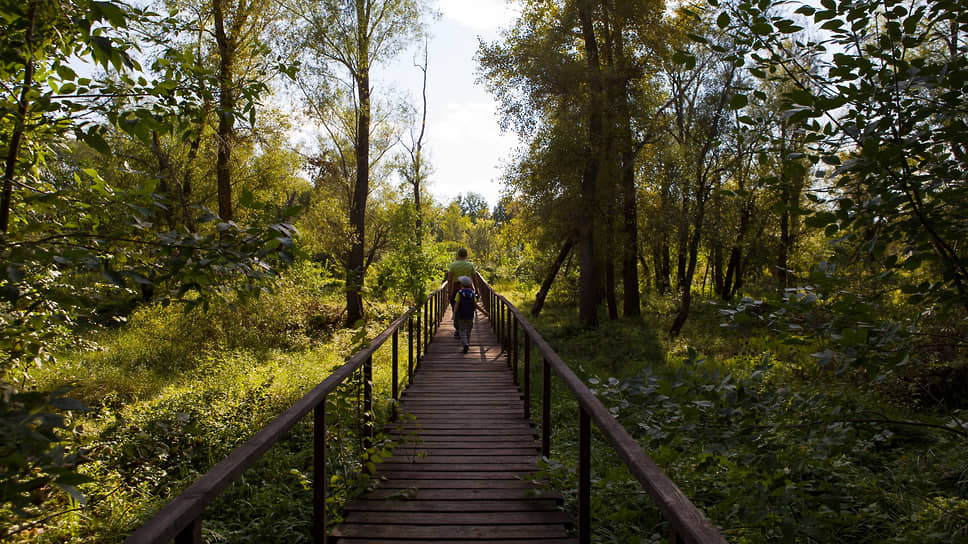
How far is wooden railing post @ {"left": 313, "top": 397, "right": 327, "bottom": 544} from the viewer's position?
289 centimetres

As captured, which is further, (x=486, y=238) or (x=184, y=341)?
(x=486, y=238)

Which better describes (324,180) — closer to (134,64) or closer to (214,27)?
(214,27)

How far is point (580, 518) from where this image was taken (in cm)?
284

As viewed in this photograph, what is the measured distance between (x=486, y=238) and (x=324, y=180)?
34752mm

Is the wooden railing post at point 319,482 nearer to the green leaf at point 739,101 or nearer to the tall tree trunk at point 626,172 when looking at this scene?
the green leaf at point 739,101

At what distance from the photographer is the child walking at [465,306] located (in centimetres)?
991

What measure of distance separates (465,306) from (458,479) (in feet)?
19.5

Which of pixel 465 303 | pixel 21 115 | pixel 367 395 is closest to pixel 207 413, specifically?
pixel 367 395

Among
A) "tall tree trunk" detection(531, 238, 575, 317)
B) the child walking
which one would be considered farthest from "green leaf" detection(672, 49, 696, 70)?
"tall tree trunk" detection(531, 238, 575, 317)

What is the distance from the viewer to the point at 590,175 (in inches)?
586

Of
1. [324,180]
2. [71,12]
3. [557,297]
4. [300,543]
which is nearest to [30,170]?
[71,12]

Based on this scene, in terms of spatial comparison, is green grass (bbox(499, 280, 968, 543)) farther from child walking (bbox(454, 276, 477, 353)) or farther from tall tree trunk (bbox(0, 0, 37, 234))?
tall tree trunk (bbox(0, 0, 37, 234))

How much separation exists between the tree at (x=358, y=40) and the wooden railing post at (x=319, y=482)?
11.9 metres

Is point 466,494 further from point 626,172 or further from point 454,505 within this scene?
point 626,172
